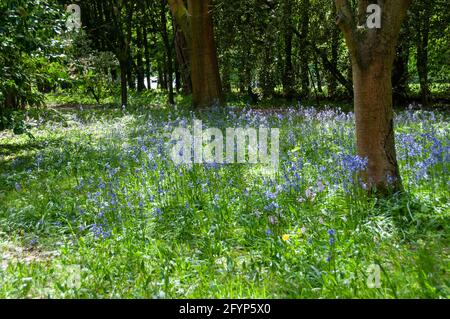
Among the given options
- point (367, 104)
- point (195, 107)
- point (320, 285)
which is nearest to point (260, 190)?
point (367, 104)

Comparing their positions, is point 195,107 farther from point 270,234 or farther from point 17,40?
point 270,234

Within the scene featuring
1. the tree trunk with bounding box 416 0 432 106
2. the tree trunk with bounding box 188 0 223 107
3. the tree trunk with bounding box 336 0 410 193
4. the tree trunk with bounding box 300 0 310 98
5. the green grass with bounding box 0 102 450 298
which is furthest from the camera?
the tree trunk with bounding box 300 0 310 98

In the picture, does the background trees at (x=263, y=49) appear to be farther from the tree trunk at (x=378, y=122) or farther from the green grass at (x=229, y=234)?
the tree trunk at (x=378, y=122)

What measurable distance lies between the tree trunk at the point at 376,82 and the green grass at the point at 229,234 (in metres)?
0.32

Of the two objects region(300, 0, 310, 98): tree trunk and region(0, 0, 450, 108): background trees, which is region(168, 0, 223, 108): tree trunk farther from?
region(300, 0, 310, 98): tree trunk

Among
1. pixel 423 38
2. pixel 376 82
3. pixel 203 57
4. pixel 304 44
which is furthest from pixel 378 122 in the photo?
pixel 304 44

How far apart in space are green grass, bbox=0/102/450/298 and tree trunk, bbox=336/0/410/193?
319 mm

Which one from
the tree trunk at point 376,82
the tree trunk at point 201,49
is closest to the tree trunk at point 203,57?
the tree trunk at point 201,49

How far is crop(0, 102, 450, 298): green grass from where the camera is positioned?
356cm

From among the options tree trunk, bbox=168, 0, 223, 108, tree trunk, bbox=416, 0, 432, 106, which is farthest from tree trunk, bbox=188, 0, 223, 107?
tree trunk, bbox=416, 0, 432, 106

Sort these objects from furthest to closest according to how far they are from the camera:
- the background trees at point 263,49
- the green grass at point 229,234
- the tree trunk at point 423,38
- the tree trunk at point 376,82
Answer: the tree trunk at point 423,38 → the background trees at point 263,49 → the tree trunk at point 376,82 → the green grass at point 229,234

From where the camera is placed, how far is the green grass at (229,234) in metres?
3.56

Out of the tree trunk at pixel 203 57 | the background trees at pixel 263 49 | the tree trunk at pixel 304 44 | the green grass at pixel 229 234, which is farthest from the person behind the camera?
the tree trunk at pixel 304 44
